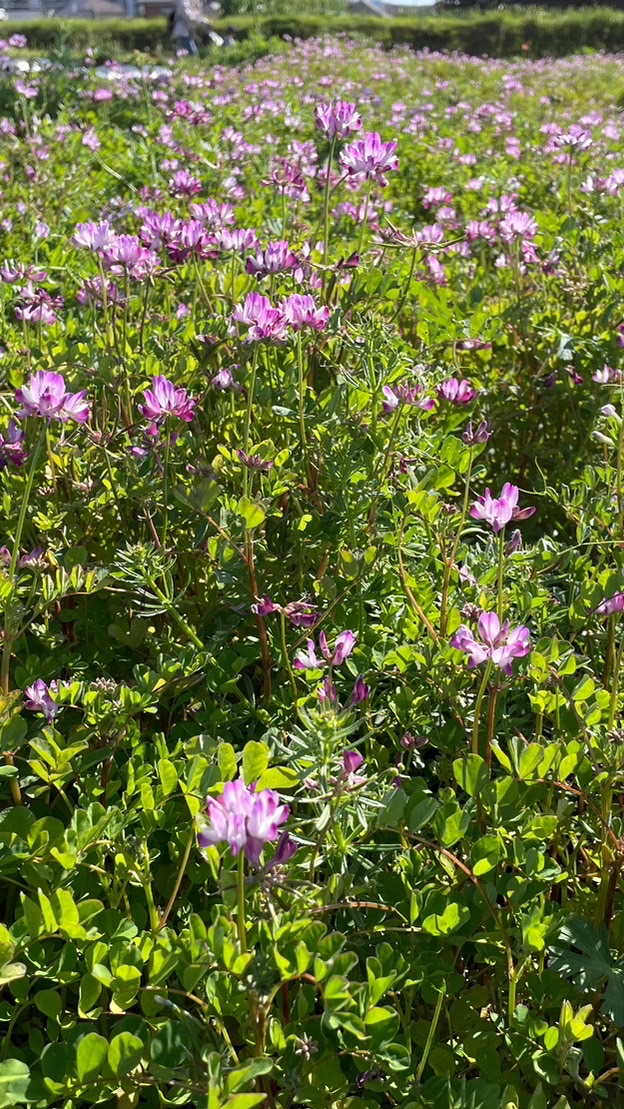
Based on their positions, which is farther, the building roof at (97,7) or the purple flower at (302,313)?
the building roof at (97,7)

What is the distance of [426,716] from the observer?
1697 millimetres

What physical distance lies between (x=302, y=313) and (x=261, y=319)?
0.38 ft

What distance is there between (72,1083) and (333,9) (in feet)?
120

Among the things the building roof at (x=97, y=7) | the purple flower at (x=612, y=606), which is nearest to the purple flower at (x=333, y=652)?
the purple flower at (x=612, y=606)

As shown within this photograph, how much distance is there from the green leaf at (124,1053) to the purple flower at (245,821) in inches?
11.6

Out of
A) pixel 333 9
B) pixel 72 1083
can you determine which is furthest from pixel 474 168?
pixel 333 9

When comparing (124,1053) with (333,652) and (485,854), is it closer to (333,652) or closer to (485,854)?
(485,854)

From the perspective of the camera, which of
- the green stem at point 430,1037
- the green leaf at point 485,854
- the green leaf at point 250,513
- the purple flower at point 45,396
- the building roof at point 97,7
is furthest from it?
the building roof at point 97,7

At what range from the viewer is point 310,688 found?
70.2 inches

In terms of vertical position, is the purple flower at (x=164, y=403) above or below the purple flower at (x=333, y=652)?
above

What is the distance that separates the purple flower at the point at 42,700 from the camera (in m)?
1.58

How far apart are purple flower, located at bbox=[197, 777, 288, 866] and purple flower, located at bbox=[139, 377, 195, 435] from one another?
3.10 ft

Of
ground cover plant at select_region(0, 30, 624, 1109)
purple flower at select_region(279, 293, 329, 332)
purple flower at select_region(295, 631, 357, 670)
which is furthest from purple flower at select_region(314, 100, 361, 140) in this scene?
purple flower at select_region(295, 631, 357, 670)

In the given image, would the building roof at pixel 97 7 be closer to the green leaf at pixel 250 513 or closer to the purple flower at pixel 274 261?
the purple flower at pixel 274 261
